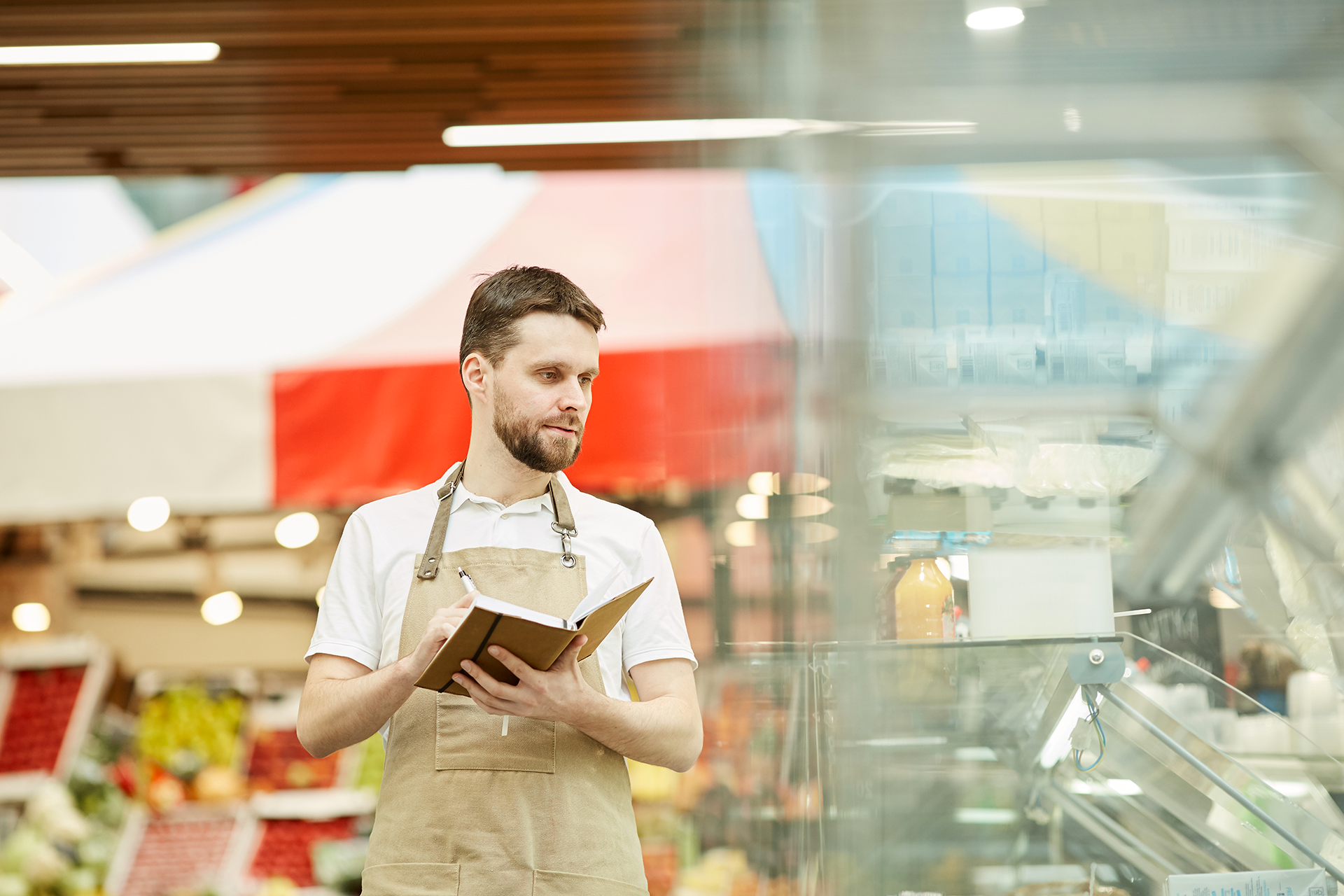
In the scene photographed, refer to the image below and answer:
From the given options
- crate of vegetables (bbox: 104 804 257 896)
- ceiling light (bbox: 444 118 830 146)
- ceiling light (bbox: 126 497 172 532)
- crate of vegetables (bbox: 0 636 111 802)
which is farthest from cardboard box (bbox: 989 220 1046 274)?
crate of vegetables (bbox: 0 636 111 802)

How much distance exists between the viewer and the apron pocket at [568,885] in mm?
1323

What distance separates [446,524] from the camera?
4.75 ft

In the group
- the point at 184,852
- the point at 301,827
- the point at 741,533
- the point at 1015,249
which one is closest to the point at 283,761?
the point at 301,827

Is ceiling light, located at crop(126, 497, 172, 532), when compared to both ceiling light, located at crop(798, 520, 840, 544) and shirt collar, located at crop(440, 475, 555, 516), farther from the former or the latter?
ceiling light, located at crop(798, 520, 840, 544)

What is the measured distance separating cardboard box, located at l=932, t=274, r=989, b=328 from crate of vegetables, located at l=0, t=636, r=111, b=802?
328 centimetres

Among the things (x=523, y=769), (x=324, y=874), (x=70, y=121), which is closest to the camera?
(x=523, y=769)

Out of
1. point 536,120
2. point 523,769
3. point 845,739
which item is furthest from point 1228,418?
point 536,120

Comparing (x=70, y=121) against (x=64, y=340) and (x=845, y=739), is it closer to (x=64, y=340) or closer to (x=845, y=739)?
(x=64, y=340)

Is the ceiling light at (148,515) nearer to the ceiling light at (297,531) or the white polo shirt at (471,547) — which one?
the ceiling light at (297,531)

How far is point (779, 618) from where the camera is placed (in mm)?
1785

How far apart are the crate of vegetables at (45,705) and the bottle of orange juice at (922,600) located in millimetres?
3135

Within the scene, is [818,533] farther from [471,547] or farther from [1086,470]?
[471,547]

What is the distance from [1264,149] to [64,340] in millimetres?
2860

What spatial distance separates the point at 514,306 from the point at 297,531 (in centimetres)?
277
